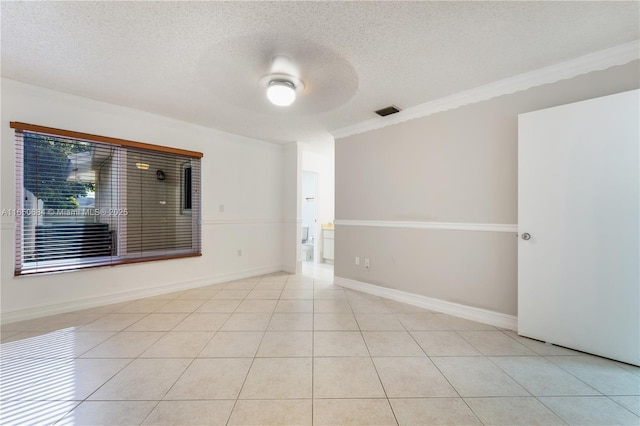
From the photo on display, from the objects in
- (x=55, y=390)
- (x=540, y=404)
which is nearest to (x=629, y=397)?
(x=540, y=404)

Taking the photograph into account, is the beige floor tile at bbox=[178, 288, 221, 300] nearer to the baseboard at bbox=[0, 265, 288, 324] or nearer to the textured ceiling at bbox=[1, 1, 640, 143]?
the baseboard at bbox=[0, 265, 288, 324]

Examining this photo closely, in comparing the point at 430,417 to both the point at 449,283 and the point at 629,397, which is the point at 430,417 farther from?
the point at 449,283

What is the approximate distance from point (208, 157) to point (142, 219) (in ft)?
4.25

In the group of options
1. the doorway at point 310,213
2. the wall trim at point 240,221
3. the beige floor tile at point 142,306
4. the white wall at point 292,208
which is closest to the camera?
the beige floor tile at point 142,306

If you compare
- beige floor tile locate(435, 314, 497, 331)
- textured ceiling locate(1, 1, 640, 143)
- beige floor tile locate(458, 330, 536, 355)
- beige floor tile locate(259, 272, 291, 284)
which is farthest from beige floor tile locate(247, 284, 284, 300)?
textured ceiling locate(1, 1, 640, 143)

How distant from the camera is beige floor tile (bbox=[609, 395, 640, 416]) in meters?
1.40

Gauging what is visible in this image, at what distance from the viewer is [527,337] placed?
2205 millimetres

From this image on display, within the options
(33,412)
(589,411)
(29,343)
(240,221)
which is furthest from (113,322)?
(589,411)

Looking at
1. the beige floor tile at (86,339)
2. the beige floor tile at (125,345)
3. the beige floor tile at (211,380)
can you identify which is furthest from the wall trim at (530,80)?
the beige floor tile at (86,339)

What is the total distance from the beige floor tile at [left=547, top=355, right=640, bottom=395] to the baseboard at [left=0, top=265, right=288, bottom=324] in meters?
4.03

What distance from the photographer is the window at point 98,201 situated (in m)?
2.54

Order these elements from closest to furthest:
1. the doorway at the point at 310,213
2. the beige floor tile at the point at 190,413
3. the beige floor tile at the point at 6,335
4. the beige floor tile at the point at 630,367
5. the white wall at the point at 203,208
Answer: the beige floor tile at the point at 190,413
the beige floor tile at the point at 630,367
the beige floor tile at the point at 6,335
the white wall at the point at 203,208
the doorway at the point at 310,213

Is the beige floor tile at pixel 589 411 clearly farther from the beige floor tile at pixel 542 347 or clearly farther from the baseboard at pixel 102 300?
the baseboard at pixel 102 300

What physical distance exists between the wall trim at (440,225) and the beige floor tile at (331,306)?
1.14m
